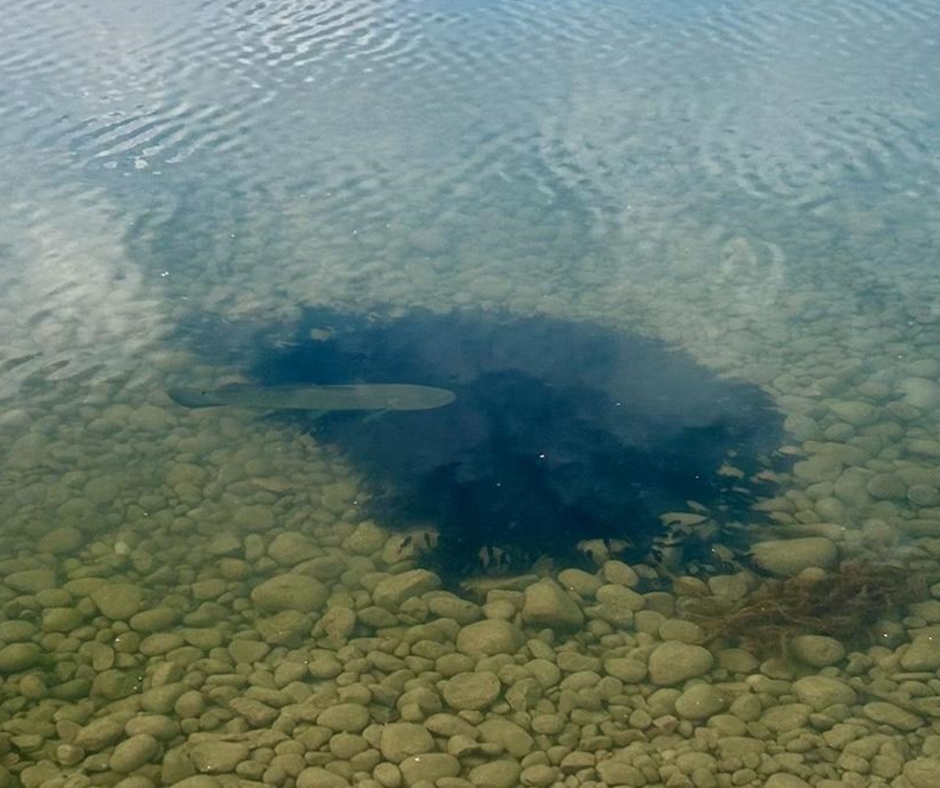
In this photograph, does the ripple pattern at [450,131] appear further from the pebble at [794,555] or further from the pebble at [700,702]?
the pebble at [700,702]

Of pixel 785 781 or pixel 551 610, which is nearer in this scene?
pixel 785 781

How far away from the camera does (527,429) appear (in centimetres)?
772

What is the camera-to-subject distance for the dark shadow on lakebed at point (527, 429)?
691 centimetres

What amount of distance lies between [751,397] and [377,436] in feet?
8.81

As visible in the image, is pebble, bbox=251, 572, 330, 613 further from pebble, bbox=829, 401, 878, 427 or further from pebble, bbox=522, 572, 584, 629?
pebble, bbox=829, 401, 878, 427

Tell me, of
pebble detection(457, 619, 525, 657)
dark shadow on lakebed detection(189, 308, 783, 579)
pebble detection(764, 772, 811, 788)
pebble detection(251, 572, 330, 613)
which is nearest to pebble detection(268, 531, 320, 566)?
pebble detection(251, 572, 330, 613)

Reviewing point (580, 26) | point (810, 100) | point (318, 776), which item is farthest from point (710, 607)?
point (580, 26)

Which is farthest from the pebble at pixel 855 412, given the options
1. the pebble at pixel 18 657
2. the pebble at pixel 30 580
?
the pebble at pixel 18 657

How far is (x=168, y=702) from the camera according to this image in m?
5.57

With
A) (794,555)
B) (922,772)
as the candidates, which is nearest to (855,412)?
(794,555)

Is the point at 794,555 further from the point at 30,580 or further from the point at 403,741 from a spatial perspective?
the point at 30,580

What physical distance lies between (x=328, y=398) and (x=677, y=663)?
328 centimetres

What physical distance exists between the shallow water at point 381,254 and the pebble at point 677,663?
115mm

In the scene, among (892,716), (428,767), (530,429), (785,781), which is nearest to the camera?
(785,781)
